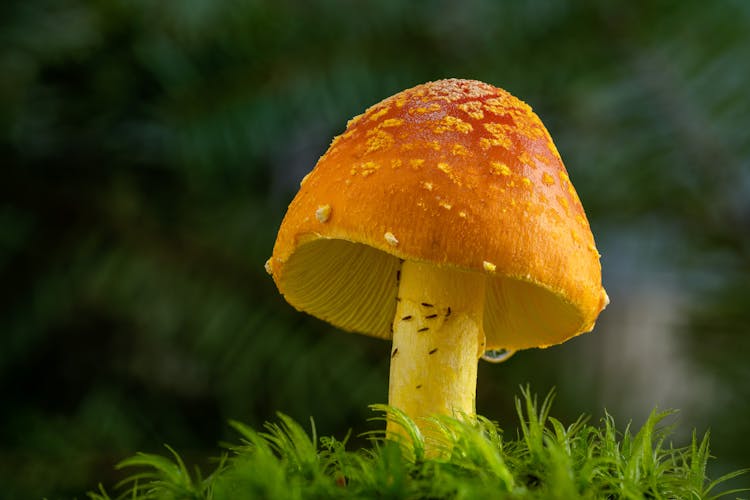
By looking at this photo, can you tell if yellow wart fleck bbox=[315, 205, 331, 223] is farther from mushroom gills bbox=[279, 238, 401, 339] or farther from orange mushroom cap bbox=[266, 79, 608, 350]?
mushroom gills bbox=[279, 238, 401, 339]

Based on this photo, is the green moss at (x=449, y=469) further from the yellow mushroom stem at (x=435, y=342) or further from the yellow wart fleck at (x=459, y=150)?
the yellow wart fleck at (x=459, y=150)

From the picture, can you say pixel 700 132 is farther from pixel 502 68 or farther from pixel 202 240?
pixel 202 240

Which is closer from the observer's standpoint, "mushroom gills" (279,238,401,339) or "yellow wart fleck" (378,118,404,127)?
"yellow wart fleck" (378,118,404,127)

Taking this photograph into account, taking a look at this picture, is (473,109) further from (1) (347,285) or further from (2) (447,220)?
(1) (347,285)

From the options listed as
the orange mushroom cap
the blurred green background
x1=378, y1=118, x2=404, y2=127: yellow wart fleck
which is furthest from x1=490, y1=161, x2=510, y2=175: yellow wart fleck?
the blurred green background

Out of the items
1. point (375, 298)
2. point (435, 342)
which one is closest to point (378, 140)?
point (435, 342)

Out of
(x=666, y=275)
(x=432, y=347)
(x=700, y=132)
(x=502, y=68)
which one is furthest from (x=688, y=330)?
(x=432, y=347)

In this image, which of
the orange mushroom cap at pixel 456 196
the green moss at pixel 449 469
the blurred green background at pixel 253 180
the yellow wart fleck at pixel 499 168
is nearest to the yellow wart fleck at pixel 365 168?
the orange mushroom cap at pixel 456 196
